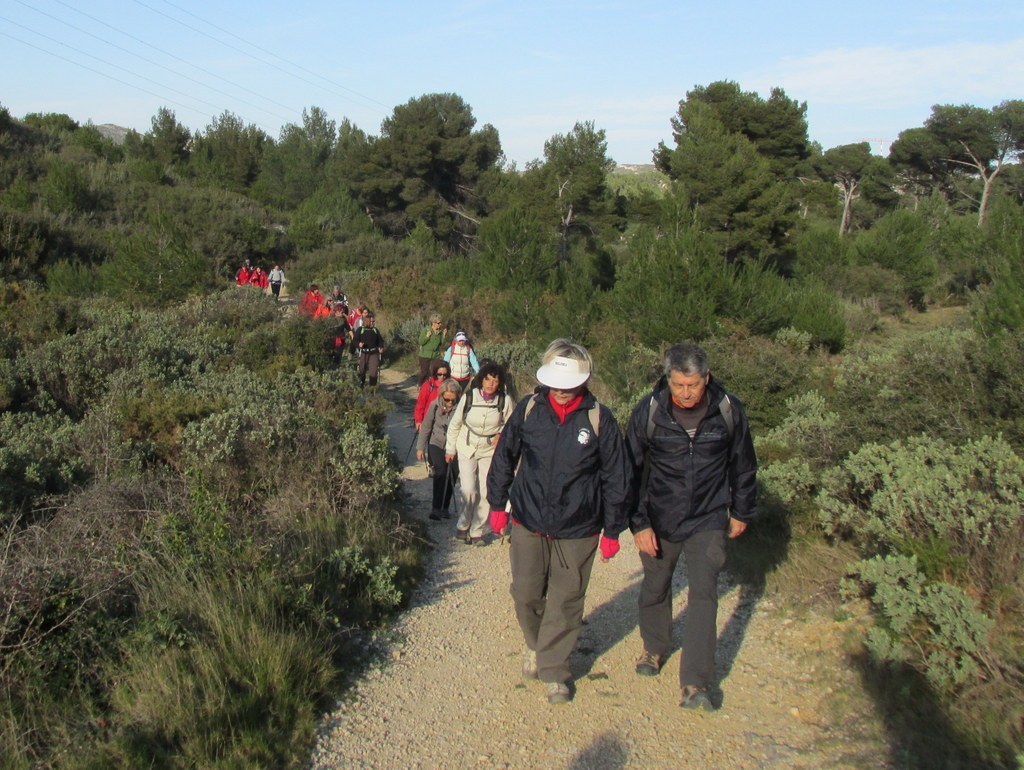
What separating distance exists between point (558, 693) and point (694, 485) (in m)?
1.22

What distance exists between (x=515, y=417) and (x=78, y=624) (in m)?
2.25

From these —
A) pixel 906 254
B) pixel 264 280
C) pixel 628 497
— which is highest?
pixel 906 254

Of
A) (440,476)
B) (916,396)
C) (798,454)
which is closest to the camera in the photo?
(916,396)

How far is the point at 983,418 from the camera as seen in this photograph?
6707mm

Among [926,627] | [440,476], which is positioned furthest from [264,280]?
[926,627]

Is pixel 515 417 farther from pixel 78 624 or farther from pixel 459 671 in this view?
pixel 78 624

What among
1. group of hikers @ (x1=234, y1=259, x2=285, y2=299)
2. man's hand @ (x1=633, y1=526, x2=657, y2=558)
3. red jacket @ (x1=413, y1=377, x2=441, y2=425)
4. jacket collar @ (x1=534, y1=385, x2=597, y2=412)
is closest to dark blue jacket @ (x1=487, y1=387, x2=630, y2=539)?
jacket collar @ (x1=534, y1=385, x2=597, y2=412)

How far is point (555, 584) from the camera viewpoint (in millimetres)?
4574

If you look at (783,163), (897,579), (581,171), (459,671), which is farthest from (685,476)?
(783,163)

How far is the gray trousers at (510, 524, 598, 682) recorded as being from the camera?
4539 millimetres

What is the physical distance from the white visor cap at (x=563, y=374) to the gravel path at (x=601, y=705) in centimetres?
158

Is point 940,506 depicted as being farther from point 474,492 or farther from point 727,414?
point 474,492

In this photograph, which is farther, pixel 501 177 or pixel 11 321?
pixel 501 177

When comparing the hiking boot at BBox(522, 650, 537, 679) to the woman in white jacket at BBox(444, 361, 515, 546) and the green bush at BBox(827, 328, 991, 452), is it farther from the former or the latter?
the green bush at BBox(827, 328, 991, 452)
